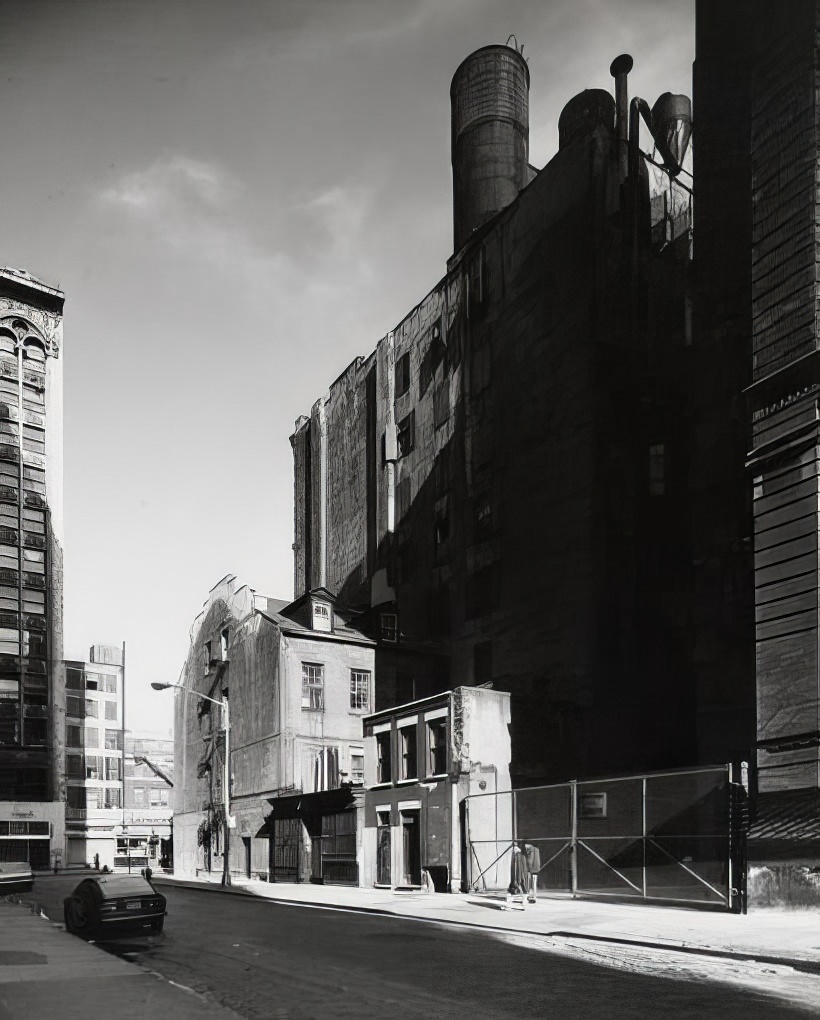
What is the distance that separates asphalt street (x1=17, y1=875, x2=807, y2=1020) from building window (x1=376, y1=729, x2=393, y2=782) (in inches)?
785

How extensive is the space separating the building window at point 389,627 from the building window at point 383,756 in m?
16.9

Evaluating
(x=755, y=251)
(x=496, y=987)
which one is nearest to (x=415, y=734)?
(x=755, y=251)

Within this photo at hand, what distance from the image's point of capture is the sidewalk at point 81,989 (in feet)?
38.2

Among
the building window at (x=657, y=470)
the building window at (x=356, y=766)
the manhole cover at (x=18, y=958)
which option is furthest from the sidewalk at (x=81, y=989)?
the building window at (x=356, y=766)

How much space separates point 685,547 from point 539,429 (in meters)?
8.69

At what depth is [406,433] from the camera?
219 ft

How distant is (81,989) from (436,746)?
28377 mm

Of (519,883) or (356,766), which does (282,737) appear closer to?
(356,766)

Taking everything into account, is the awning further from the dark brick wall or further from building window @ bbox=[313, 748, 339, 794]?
the dark brick wall

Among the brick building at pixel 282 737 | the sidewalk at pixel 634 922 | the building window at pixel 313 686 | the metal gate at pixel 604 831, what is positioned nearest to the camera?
the sidewalk at pixel 634 922

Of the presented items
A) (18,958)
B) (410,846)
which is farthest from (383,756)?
(18,958)

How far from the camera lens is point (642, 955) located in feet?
60.5

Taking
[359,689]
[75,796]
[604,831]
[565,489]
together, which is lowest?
[75,796]

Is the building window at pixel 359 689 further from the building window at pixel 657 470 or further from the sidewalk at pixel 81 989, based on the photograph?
the sidewalk at pixel 81 989
